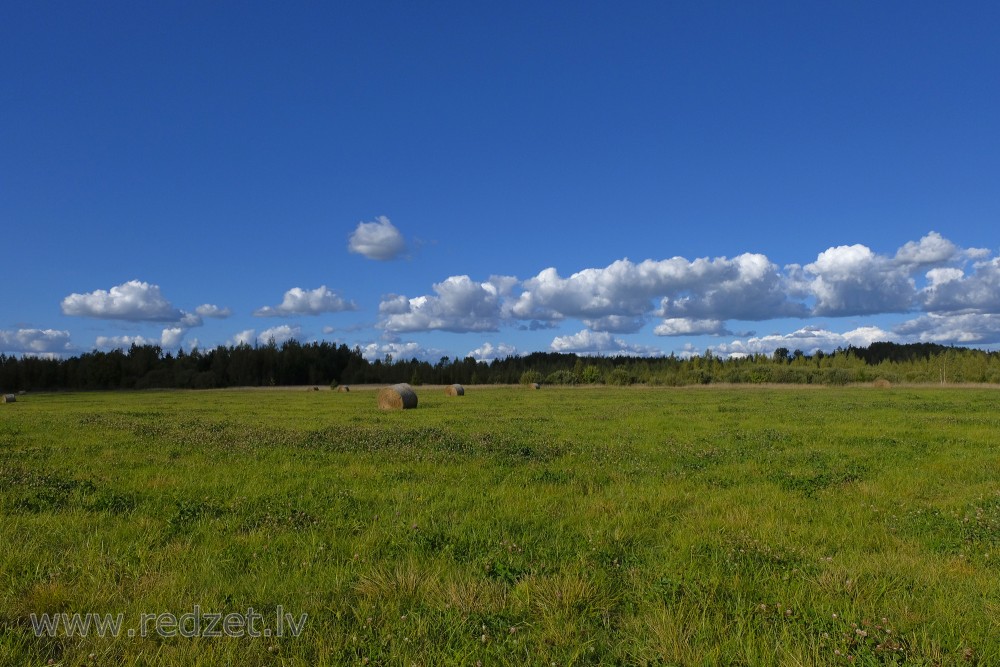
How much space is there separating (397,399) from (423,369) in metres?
72.3

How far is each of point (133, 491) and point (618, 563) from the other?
8453 mm

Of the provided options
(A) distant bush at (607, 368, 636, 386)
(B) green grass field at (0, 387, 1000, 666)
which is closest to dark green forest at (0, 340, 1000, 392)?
(A) distant bush at (607, 368, 636, 386)

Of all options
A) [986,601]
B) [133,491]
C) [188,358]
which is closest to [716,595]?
[986,601]

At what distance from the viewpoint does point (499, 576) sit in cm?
590

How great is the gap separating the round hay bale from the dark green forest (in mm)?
46488

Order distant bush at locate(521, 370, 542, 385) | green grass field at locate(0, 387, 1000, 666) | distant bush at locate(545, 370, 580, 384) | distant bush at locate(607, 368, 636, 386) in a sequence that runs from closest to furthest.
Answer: green grass field at locate(0, 387, 1000, 666), distant bush at locate(607, 368, 636, 386), distant bush at locate(545, 370, 580, 384), distant bush at locate(521, 370, 542, 385)

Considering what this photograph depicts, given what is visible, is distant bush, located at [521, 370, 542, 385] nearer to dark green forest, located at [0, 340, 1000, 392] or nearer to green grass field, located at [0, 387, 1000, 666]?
dark green forest, located at [0, 340, 1000, 392]

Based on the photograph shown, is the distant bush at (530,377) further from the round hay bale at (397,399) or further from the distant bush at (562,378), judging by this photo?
the round hay bale at (397,399)

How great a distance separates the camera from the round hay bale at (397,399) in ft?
112

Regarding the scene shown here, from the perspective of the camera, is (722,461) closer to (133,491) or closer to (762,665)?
(762,665)

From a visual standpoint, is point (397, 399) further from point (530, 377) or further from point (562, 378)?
point (530, 377)

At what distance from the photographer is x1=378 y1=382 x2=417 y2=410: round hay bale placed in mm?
34281

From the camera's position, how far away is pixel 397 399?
34344 mm

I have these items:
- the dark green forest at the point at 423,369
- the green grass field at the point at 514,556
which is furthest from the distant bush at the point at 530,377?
the green grass field at the point at 514,556
